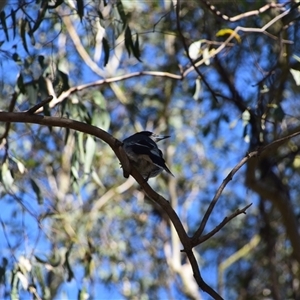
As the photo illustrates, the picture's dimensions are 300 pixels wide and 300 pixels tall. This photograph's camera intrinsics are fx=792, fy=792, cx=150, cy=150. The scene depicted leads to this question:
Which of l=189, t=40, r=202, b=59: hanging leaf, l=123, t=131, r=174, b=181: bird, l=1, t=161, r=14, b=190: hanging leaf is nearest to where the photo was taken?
l=123, t=131, r=174, b=181: bird

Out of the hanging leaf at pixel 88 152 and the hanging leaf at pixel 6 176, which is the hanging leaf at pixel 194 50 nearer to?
the hanging leaf at pixel 88 152

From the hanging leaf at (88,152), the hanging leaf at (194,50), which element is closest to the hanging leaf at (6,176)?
the hanging leaf at (88,152)

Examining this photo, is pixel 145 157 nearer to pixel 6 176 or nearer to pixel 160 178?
pixel 6 176

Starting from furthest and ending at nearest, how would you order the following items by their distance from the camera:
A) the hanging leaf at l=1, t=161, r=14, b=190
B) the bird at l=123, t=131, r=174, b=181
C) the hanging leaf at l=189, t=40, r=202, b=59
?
the hanging leaf at l=189, t=40, r=202, b=59 → the hanging leaf at l=1, t=161, r=14, b=190 → the bird at l=123, t=131, r=174, b=181

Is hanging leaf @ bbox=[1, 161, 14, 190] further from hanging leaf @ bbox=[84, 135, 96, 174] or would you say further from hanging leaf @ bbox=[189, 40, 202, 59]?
hanging leaf @ bbox=[189, 40, 202, 59]

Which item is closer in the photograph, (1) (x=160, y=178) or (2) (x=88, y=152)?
(2) (x=88, y=152)

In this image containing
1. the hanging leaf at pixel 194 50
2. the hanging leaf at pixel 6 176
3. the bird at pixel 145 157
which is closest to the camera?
the bird at pixel 145 157

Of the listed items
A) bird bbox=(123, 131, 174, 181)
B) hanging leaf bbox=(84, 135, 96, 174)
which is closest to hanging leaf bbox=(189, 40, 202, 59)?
hanging leaf bbox=(84, 135, 96, 174)

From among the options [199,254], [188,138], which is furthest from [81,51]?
[199,254]

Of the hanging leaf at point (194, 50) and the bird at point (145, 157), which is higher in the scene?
the hanging leaf at point (194, 50)

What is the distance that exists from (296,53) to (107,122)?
5.24 feet

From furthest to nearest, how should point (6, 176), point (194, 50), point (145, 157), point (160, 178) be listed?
1. point (160, 178)
2. point (194, 50)
3. point (6, 176)
4. point (145, 157)

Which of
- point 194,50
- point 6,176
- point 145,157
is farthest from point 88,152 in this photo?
point 145,157

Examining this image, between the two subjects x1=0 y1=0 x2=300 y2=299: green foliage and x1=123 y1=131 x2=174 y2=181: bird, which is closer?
x1=123 y1=131 x2=174 y2=181: bird
